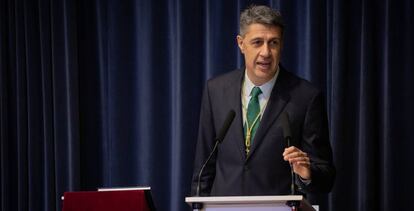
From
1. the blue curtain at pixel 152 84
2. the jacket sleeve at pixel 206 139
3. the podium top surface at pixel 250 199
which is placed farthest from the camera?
the blue curtain at pixel 152 84

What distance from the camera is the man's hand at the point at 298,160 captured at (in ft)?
5.25

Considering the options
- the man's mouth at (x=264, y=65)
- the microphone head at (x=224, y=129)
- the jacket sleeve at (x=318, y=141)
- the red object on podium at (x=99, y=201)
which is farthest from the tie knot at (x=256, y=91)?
the red object on podium at (x=99, y=201)

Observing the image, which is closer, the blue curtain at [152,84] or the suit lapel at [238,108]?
the suit lapel at [238,108]

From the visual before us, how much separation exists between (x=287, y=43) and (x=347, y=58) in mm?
375

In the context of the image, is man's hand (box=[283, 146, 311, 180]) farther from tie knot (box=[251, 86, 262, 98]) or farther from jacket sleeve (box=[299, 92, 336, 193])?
tie knot (box=[251, 86, 262, 98])

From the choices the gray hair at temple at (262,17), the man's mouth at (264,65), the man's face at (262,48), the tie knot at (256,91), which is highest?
the gray hair at temple at (262,17)

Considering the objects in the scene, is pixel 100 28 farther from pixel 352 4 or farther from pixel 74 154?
pixel 352 4

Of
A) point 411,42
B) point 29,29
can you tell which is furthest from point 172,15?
point 411,42

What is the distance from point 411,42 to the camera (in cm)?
288

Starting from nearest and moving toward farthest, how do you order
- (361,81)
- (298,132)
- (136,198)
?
1. (136,198)
2. (298,132)
3. (361,81)

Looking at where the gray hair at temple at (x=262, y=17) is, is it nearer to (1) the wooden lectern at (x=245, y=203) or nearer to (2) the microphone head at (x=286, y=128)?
(2) the microphone head at (x=286, y=128)

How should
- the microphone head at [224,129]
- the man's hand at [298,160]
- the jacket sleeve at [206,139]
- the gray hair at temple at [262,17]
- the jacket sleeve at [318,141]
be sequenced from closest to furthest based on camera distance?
the man's hand at [298,160]
the microphone head at [224,129]
the jacket sleeve at [318,141]
the gray hair at temple at [262,17]
the jacket sleeve at [206,139]

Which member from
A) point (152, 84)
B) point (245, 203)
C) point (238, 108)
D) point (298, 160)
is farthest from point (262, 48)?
point (152, 84)

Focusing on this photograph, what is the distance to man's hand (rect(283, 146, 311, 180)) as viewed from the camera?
1602mm
